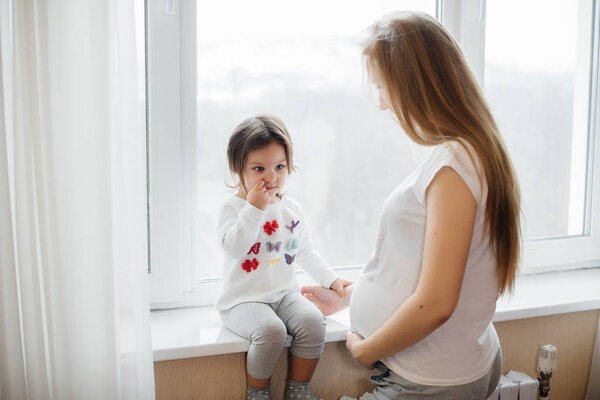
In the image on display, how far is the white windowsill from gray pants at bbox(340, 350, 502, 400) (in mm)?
240

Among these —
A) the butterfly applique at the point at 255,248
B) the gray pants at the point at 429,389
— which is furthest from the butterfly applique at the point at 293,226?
the gray pants at the point at 429,389

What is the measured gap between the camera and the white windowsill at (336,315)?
1.21 m

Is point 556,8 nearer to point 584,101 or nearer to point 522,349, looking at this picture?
point 584,101

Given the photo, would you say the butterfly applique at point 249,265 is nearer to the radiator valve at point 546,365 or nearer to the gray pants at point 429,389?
the gray pants at point 429,389

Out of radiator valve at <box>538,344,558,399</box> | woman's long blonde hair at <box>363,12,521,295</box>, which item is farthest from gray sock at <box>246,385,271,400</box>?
radiator valve at <box>538,344,558,399</box>

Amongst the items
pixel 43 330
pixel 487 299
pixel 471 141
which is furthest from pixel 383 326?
pixel 43 330

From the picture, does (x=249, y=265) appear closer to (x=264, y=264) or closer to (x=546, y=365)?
(x=264, y=264)

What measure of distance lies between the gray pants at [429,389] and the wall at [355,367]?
281mm

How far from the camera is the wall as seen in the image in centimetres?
124

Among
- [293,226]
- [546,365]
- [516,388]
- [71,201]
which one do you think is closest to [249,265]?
[293,226]

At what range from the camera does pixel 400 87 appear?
94 centimetres

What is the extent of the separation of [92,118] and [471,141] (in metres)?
0.72

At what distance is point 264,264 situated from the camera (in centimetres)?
129

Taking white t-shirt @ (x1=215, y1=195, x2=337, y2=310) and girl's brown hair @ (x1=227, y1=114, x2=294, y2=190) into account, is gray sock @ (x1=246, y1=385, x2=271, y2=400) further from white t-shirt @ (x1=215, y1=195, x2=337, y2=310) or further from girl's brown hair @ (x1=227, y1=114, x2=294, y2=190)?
girl's brown hair @ (x1=227, y1=114, x2=294, y2=190)
